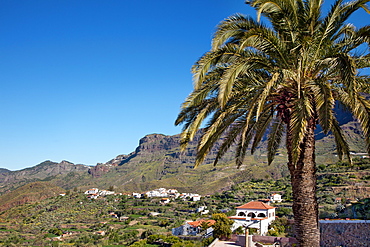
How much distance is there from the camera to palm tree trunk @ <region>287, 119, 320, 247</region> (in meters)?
5.98

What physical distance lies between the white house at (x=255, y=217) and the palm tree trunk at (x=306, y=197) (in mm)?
29606

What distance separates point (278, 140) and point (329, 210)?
27.0 meters

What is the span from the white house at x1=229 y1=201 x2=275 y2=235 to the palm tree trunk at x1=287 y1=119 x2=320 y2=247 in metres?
29.6

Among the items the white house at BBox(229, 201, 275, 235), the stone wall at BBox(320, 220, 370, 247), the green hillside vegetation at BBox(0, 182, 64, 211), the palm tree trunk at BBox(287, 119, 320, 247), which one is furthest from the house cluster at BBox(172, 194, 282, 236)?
the green hillside vegetation at BBox(0, 182, 64, 211)

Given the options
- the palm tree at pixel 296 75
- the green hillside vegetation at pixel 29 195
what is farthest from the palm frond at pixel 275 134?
the green hillside vegetation at pixel 29 195

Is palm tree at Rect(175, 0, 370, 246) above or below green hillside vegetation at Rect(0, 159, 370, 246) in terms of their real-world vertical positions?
above

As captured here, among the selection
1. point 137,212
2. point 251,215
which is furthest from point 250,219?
point 137,212

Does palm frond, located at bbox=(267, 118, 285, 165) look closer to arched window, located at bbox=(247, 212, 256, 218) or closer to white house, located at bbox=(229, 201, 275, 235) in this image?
white house, located at bbox=(229, 201, 275, 235)

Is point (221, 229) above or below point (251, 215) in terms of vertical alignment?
below

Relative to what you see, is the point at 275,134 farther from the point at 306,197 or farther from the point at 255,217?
the point at 255,217

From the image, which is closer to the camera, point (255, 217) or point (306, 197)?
point (306, 197)

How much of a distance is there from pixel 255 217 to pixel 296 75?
1371 inches

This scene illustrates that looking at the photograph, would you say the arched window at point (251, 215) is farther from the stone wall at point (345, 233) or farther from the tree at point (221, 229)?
the stone wall at point (345, 233)

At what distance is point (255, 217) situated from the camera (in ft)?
126
